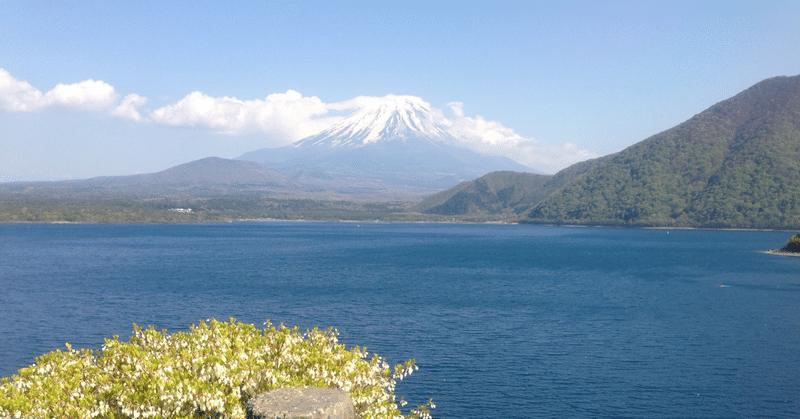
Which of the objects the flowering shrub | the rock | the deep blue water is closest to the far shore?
the deep blue water

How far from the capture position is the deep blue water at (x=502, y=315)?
37.0 meters

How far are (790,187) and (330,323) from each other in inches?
7862

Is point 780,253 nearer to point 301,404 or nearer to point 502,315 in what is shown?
point 502,315

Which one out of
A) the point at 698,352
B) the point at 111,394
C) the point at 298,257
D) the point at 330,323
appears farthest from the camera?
the point at 298,257

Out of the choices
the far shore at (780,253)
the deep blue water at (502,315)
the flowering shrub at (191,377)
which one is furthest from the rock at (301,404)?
the far shore at (780,253)

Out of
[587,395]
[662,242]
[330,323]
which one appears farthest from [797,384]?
[662,242]

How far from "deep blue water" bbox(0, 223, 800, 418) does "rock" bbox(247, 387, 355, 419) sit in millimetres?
19281

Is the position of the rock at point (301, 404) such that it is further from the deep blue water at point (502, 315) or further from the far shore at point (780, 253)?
the far shore at point (780, 253)

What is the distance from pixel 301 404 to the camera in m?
14.8

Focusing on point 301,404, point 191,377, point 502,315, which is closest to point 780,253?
point 502,315

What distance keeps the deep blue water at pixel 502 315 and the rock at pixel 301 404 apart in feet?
63.3

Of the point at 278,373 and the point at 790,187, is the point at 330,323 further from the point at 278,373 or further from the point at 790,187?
the point at 790,187

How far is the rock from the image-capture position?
14.5 meters

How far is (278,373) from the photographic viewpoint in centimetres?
1777
